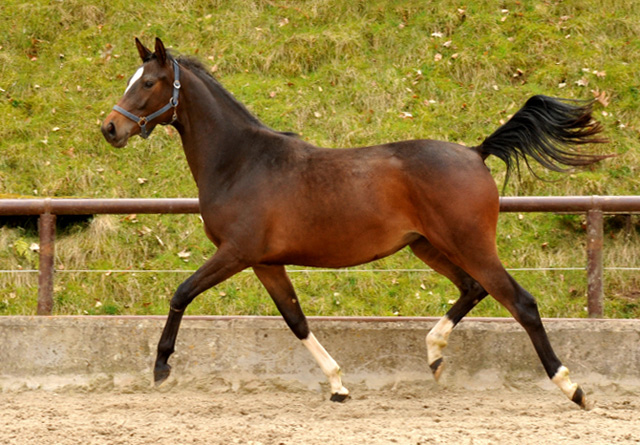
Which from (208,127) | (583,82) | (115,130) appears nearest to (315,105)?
(583,82)

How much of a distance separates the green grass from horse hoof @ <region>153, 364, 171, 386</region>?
2.55 meters

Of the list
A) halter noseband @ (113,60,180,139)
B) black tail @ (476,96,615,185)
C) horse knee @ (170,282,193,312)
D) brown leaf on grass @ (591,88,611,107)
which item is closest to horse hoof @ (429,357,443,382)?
black tail @ (476,96,615,185)

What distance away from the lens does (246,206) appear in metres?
4.71

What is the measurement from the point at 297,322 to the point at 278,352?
491 millimetres

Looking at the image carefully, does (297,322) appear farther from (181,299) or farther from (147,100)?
(147,100)

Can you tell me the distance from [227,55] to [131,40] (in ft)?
5.04

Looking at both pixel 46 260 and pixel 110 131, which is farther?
pixel 46 260

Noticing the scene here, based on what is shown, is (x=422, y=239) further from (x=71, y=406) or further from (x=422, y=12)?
(x=422, y=12)

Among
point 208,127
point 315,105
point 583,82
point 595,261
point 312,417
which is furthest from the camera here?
point 315,105

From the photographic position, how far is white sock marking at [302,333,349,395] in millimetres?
4887

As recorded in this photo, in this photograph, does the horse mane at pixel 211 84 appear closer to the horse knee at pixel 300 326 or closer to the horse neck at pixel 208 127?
the horse neck at pixel 208 127

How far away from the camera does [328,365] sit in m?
4.89

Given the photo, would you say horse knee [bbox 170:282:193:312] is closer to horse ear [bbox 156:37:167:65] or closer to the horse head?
the horse head

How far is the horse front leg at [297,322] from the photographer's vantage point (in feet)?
16.1
